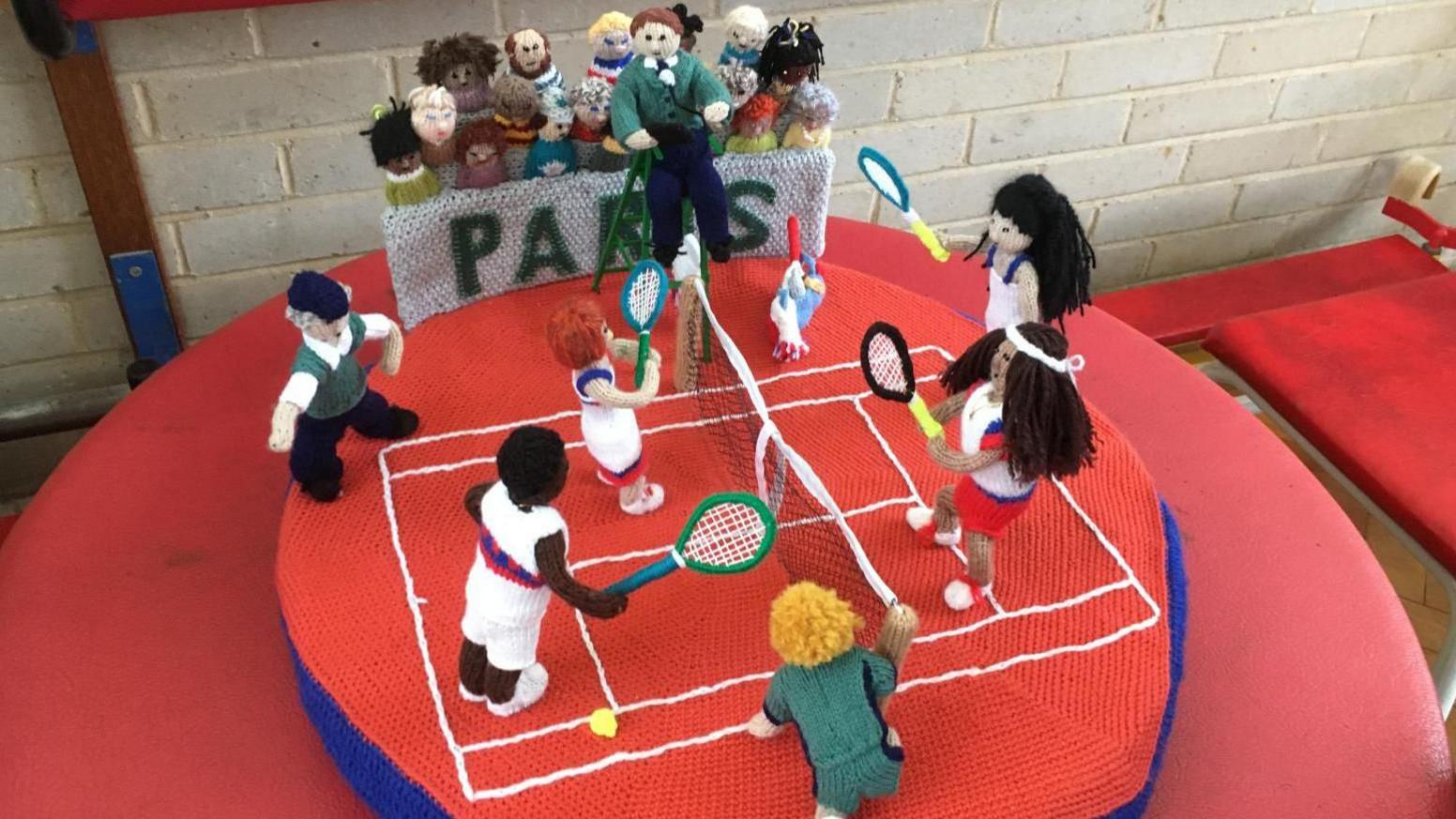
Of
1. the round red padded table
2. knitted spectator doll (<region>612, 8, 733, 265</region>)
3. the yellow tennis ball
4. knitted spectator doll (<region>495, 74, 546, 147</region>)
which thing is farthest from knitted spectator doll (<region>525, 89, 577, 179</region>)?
the yellow tennis ball

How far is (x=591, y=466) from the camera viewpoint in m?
1.44

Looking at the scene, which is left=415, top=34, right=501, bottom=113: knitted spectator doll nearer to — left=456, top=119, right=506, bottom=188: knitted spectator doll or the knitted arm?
left=456, top=119, right=506, bottom=188: knitted spectator doll

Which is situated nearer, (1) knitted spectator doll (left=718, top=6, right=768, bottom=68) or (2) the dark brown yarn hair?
(2) the dark brown yarn hair

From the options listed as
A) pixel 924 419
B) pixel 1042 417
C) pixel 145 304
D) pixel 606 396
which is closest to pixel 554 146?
pixel 606 396

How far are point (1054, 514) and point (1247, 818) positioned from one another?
389 mm

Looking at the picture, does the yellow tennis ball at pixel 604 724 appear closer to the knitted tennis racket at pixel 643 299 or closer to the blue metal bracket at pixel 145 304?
the knitted tennis racket at pixel 643 299

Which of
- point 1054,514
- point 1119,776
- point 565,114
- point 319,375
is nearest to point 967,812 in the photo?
point 1119,776

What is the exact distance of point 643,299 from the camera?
4.37 ft

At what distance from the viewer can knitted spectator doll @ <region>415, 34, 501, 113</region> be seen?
4.85 feet

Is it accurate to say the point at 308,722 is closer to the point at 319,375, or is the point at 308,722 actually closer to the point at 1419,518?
the point at 319,375

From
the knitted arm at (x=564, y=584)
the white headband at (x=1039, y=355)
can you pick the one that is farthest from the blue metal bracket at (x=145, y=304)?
the white headband at (x=1039, y=355)

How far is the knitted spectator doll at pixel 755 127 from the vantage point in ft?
5.24

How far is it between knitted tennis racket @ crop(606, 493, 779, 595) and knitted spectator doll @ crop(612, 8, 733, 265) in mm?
568

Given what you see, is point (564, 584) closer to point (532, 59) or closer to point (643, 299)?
point (643, 299)
